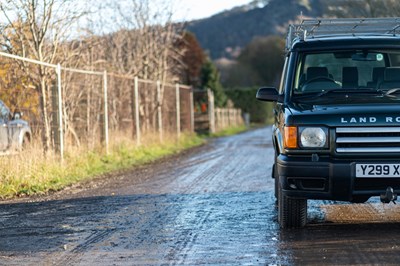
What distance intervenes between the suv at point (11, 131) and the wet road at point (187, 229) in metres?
1.47

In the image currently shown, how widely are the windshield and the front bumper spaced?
4.04 ft

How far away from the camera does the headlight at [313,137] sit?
265 inches

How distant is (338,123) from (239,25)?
104416 mm

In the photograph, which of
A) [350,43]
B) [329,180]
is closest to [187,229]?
[329,180]

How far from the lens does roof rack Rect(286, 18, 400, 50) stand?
8.91 meters

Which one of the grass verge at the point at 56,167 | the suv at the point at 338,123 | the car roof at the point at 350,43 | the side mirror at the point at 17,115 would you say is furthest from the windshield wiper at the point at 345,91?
the side mirror at the point at 17,115

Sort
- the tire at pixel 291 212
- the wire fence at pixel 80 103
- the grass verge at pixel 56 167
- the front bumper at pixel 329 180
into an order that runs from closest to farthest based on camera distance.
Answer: the front bumper at pixel 329 180, the tire at pixel 291 212, the grass verge at pixel 56 167, the wire fence at pixel 80 103

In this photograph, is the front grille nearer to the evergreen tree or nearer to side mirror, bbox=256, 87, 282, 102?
side mirror, bbox=256, 87, 282, 102

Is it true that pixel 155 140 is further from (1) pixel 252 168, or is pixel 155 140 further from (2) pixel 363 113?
(2) pixel 363 113

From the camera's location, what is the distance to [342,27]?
9.40 meters

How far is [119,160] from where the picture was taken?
16844 mm

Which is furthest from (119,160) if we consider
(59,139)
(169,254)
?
(169,254)

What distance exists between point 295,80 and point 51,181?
580 centimetres

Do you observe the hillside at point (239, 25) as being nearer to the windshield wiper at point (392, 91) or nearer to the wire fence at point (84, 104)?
the wire fence at point (84, 104)
